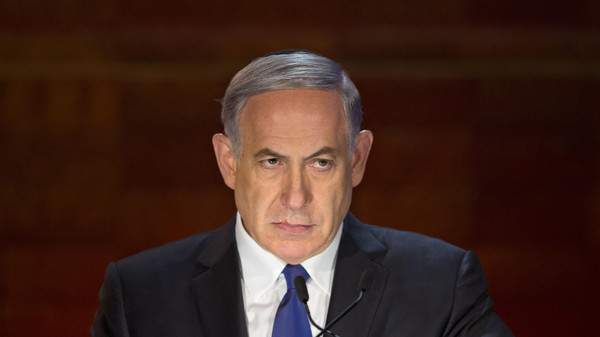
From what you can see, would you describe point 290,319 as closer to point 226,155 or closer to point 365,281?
point 365,281

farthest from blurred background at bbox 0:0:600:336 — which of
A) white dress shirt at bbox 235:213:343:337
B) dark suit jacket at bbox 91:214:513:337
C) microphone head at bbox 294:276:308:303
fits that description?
microphone head at bbox 294:276:308:303

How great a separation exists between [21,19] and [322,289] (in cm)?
229

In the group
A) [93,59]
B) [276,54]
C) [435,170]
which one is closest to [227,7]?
[93,59]

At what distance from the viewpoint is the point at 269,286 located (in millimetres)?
2090

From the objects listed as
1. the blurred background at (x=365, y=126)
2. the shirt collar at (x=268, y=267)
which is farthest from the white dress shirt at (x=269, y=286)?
the blurred background at (x=365, y=126)

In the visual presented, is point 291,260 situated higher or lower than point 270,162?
lower

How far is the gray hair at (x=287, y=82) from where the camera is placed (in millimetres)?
1995

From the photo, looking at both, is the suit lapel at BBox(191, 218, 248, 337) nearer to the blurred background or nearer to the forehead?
the forehead

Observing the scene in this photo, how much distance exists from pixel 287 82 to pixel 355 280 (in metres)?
0.56

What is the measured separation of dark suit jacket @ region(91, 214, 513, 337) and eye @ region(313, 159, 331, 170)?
294 millimetres

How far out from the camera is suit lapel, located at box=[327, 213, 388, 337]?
202 cm

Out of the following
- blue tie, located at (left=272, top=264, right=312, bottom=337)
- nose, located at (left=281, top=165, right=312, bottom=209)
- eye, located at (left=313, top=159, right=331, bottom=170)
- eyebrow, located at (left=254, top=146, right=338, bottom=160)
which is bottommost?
blue tie, located at (left=272, top=264, right=312, bottom=337)

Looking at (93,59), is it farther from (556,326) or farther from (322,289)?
(556,326)

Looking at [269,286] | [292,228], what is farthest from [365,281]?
[269,286]
